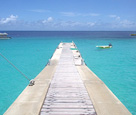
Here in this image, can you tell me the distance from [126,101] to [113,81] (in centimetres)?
424

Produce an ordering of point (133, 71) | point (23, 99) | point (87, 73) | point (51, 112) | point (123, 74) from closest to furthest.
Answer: point (51, 112) < point (23, 99) < point (87, 73) < point (123, 74) < point (133, 71)

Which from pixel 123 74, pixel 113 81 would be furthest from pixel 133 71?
pixel 113 81

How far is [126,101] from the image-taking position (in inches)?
431

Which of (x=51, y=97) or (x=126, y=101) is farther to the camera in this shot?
(x=126, y=101)

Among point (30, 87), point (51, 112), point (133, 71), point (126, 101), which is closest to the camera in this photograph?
point (51, 112)

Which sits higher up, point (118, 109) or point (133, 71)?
point (118, 109)

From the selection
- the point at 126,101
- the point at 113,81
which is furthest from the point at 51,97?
the point at 113,81

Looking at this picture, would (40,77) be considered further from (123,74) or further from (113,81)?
(123,74)

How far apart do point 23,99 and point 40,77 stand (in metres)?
3.50

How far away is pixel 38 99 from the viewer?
25.2 feet

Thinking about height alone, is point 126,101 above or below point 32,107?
below

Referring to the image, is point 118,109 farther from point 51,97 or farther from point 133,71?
point 133,71

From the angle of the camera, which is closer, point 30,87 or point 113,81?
point 30,87

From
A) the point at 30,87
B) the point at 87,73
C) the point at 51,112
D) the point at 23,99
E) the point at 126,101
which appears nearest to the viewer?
the point at 51,112
